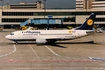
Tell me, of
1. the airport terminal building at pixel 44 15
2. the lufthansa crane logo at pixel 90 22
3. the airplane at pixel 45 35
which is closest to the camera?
the airplane at pixel 45 35

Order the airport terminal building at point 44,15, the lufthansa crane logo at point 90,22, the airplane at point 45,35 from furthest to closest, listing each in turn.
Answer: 1. the airport terminal building at point 44,15
2. the lufthansa crane logo at point 90,22
3. the airplane at point 45,35

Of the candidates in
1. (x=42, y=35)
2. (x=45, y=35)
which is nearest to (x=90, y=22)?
(x=45, y=35)

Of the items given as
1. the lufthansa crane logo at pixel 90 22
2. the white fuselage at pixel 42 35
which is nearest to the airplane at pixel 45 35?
the white fuselage at pixel 42 35

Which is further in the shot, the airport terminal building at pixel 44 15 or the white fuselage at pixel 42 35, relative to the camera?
the airport terminal building at pixel 44 15

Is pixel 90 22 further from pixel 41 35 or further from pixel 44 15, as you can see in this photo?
pixel 44 15

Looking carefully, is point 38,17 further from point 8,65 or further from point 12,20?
point 8,65

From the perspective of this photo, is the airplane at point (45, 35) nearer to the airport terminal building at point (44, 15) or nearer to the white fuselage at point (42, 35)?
the white fuselage at point (42, 35)

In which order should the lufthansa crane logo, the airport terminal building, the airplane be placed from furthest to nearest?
1. the airport terminal building
2. the lufthansa crane logo
3. the airplane

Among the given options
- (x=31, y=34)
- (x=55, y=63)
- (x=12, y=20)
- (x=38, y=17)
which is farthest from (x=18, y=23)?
(x=55, y=63)

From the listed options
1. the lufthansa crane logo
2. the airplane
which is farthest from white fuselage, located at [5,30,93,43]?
the lufthansa crane logo

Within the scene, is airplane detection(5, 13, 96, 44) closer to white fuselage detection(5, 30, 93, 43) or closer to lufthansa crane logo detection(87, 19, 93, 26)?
white fuselage detection(5, 30, 93, 43)

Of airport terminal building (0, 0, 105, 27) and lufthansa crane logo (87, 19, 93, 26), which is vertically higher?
airport terminal building (0, 0, 105, 27)

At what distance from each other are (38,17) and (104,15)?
127 ft

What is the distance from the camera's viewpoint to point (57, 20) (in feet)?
408
